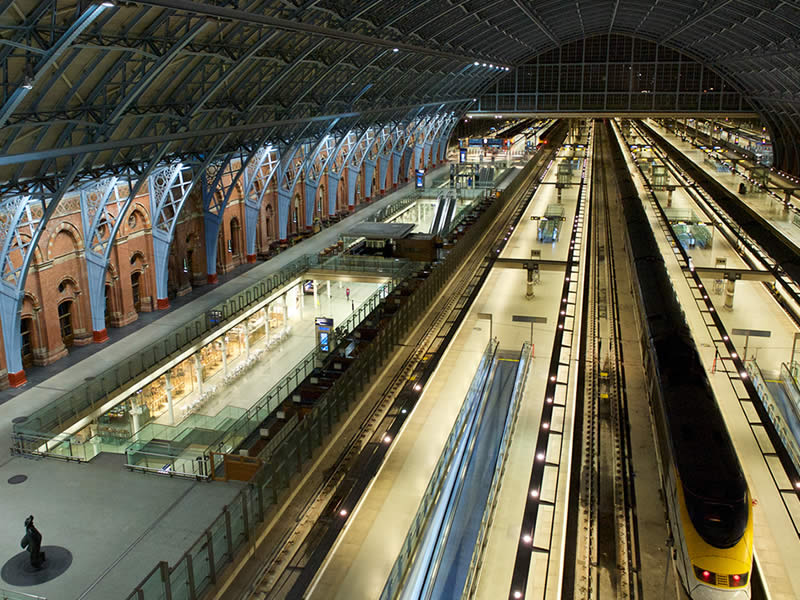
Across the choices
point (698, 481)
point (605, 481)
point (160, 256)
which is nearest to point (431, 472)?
point (605, 481)

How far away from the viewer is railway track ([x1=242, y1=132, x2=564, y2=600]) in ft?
42.5

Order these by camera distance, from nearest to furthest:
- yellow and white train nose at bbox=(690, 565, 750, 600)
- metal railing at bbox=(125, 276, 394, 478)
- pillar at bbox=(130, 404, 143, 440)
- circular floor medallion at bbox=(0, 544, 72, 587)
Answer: yellow and white train nose at bbox=(690, 565, 750, 600), circular floor medallion at bbox=(0, 544, 72, 587), metal railing at bbox=(125, 276, 394, 478), pillar at bbox=(130, 404, 143, 440)

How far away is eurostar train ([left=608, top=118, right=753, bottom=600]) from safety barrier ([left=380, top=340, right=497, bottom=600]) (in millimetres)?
4462

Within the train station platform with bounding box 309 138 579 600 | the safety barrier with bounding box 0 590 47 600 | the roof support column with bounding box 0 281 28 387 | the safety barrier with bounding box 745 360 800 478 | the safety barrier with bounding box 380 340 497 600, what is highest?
the roof support column with bounding box 0 281 28 387

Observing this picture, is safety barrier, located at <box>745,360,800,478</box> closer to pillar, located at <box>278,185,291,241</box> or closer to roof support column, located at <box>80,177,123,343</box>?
roof support column, located at <box>80,177,123,343</box>

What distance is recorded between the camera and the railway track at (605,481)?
13.9 m

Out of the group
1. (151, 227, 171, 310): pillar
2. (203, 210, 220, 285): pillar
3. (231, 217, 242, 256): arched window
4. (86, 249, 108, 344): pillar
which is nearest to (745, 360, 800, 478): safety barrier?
(86, 249, 108, 344): pillar

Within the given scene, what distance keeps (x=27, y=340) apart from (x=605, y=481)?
1975 cm

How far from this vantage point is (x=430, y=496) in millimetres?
14945

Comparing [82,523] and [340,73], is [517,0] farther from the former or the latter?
[82,523]

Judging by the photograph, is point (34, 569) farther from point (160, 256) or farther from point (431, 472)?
point (160, 256)

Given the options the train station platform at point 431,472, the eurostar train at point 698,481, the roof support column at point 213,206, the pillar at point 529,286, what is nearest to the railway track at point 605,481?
the train station platform at point 431,472

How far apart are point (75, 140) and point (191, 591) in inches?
692

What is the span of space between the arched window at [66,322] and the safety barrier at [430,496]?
15.3 m
